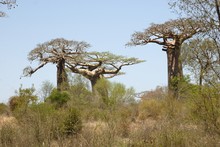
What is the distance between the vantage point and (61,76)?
1003 inches

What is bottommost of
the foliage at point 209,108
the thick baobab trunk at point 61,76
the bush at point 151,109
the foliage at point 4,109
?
the foliage at point 4,109

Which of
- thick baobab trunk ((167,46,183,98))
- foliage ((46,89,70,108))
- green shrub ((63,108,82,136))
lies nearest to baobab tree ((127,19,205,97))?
thick baobab trunk ((167,46,183,98))

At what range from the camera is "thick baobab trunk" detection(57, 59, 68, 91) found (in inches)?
971

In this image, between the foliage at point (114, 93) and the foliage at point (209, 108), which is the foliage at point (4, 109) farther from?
the foliage at point (209, 108)

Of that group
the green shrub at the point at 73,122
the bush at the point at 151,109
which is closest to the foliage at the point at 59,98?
the bush at the point at 151,109

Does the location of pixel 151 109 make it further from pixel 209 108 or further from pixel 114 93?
pixel 209 108

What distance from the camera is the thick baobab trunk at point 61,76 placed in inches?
971

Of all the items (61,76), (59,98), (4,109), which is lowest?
(4,109)

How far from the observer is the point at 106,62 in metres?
30.8

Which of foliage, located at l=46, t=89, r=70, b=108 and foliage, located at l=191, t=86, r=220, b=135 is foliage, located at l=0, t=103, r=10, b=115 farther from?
foliage, located at l=191, t=86, r=220, b=135

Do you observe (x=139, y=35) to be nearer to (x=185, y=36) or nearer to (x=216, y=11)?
(x=185, y=36)

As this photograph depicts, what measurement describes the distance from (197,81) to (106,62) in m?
22.7

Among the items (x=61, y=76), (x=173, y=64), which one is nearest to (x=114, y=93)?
(x=173, y=64)

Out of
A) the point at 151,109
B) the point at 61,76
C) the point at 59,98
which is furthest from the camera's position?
the point at 61,76
